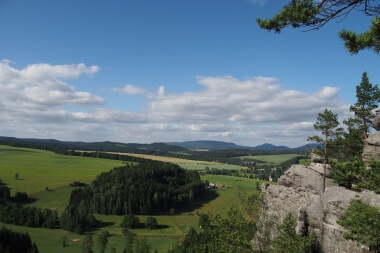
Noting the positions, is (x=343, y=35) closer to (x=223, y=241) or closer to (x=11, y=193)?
(x=223, y=241)

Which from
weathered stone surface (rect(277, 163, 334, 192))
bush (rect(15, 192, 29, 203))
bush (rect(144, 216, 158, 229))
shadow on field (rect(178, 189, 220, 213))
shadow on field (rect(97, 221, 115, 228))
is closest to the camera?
weathered stone surface (rect(277, 163, 334, 192))

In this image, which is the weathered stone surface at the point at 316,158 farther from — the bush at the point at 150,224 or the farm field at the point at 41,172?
the farm field at the point at 41,172

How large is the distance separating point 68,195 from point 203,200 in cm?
6134

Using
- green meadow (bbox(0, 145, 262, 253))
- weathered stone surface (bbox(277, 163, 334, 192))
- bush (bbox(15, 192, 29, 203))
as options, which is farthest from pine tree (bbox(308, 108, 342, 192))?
bush (bbox(15, 192, 29, 203))

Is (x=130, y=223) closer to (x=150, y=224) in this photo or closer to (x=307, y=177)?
(x=150, y=224)

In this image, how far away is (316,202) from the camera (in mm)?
26438

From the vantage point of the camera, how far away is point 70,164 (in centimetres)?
18925

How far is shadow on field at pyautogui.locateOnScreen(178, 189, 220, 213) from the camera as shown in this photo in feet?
442

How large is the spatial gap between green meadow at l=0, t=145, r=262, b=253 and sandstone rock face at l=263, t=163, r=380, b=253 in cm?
3697

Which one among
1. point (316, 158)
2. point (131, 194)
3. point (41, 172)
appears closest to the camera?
point (316, 158)

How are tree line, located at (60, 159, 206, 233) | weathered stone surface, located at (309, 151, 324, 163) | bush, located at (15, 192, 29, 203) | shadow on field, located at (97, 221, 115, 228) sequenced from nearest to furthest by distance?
weathered stone surface, located at (309, 151, 324, 163) → shadow on field, located at (97, 221, 115, 228) → tree line, located at (60, 159, 206, 233) → bush, located at (15, 192, 29, 203)

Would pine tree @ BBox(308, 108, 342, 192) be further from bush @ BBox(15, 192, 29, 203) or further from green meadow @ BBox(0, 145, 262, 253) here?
bush @ BBox(15, 192, 29, 203)

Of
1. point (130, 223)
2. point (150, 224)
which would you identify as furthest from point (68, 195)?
point (150, 224)

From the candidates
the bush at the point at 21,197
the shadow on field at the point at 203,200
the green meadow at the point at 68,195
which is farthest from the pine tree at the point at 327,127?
A: the bush at the point at 21,197
